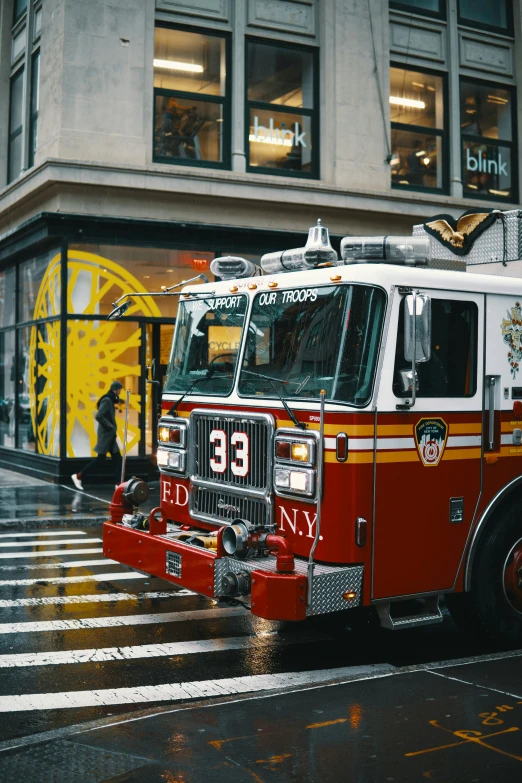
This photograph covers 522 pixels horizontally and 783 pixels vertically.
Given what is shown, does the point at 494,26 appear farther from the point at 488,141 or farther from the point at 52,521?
the point at 52,521

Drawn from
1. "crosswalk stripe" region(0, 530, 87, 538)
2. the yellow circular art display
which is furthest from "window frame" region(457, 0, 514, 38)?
"crosswalk stripe" region(0, 530, 87, 538)

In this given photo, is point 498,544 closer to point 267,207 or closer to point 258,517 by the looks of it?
point 258,517

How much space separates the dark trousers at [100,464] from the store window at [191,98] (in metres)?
5.80

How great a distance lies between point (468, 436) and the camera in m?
6.61

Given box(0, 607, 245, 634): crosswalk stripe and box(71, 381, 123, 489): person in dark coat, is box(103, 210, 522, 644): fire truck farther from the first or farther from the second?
box(71, 381, 123, 489): person in dark coat

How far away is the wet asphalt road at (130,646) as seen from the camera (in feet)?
19.1

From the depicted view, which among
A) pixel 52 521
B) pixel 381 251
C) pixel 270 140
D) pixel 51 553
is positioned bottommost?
pixel 51 553

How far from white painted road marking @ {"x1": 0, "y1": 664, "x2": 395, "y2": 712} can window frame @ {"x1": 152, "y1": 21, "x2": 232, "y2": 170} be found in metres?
13.3

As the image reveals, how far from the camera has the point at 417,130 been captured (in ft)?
66.2

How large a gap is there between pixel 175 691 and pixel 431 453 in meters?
2.37

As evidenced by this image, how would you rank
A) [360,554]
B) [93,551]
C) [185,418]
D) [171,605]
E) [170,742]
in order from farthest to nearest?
[93,551] < [171,605] < [185,418] < [360,554] < [170,742]

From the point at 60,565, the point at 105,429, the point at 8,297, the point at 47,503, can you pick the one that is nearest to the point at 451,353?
the point at 60,565

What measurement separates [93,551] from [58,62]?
1001 centimetres

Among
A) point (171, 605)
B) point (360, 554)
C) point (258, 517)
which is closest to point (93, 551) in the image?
point (171, 605)
